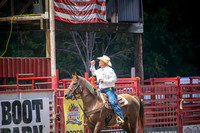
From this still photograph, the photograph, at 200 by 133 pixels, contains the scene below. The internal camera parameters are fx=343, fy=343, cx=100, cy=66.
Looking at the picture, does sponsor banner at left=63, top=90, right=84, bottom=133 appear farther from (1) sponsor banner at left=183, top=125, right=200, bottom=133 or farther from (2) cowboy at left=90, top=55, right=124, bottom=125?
(1) sponsor banner at left=183, top=125, right=200, bottom=133

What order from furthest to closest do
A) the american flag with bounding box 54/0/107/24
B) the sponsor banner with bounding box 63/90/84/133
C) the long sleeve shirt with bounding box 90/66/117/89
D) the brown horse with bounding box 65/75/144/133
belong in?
1. the american flag with bounding box 54/0/107/24
2. the sponsor banner with bounding box 63/90/84/133
3. the long sleeve shirt with bounding box 90/66/117/89
4. the brown horse with bounding box 65/75/144/133

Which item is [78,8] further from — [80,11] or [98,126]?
[98,126]

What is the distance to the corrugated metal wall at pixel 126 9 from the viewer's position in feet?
67.8

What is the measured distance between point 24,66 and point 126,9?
7080 mm

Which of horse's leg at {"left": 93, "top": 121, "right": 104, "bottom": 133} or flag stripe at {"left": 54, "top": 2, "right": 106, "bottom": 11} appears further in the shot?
flag stripe at {"left": 54, "top": 2, "right": 106, "bottom": 11}

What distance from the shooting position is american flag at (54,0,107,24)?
17.3 meters

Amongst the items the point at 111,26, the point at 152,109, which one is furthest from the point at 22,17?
the point at 152,109

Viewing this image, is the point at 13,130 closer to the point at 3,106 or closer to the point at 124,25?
the point at 3,106

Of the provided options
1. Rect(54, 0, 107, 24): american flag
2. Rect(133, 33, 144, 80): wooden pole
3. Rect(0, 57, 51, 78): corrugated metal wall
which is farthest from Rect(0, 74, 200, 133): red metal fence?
Rect(133, 33, 144, 80): wooden pole

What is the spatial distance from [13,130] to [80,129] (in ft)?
7.36

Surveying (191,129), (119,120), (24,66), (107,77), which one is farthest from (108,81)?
(24,66)

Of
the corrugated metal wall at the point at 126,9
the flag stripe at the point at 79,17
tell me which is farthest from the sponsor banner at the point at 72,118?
the corrugated metal wall at the point at 126,9

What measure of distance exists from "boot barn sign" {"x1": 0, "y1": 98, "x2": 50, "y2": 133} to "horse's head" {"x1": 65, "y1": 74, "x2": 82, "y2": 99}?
1.30 m

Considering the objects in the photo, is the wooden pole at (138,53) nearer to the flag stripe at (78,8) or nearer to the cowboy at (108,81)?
the flag stripe at (78,8)
